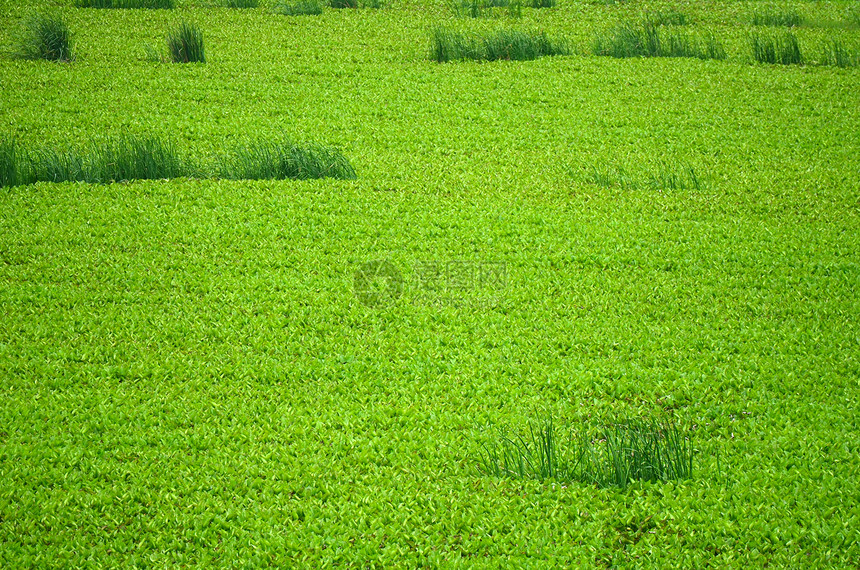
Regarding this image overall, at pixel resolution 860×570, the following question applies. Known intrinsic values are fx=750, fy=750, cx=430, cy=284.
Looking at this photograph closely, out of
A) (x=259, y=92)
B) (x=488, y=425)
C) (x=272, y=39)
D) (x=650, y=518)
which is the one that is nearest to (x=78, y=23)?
(x=272, y=39)

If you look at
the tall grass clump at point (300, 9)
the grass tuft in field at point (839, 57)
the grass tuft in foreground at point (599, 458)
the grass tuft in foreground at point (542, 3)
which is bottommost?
the grass tuft in foreground at point (599, 458)

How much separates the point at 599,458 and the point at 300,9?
36.9ft

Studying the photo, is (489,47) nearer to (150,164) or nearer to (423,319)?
(150,164)

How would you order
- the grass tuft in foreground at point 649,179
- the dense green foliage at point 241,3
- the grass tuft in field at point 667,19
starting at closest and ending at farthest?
the grass tuft in foreground at point 649,179 → the grass tuft in field at point 667,19 → the dense green foliage at point 241,3

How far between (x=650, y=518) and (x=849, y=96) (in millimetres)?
8271

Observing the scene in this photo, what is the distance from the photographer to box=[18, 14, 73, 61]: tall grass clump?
10.2m

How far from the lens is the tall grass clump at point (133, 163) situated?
7.09 m

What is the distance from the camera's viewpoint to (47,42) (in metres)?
10.2

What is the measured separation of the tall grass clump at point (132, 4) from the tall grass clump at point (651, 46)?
24.0 ft

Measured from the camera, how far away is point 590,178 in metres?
7.32

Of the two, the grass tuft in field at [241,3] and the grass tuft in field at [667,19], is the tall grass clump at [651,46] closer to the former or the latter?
the grass tuft in field at [667,19]

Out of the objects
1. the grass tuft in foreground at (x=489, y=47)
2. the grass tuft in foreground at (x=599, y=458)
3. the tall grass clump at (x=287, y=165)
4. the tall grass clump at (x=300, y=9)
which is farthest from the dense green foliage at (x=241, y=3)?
the grass tuft in foreground at (x=599, y=458)

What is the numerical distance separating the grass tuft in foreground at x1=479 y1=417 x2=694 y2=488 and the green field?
7 centimetres

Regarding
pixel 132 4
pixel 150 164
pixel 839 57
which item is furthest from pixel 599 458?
pixel 132 4
